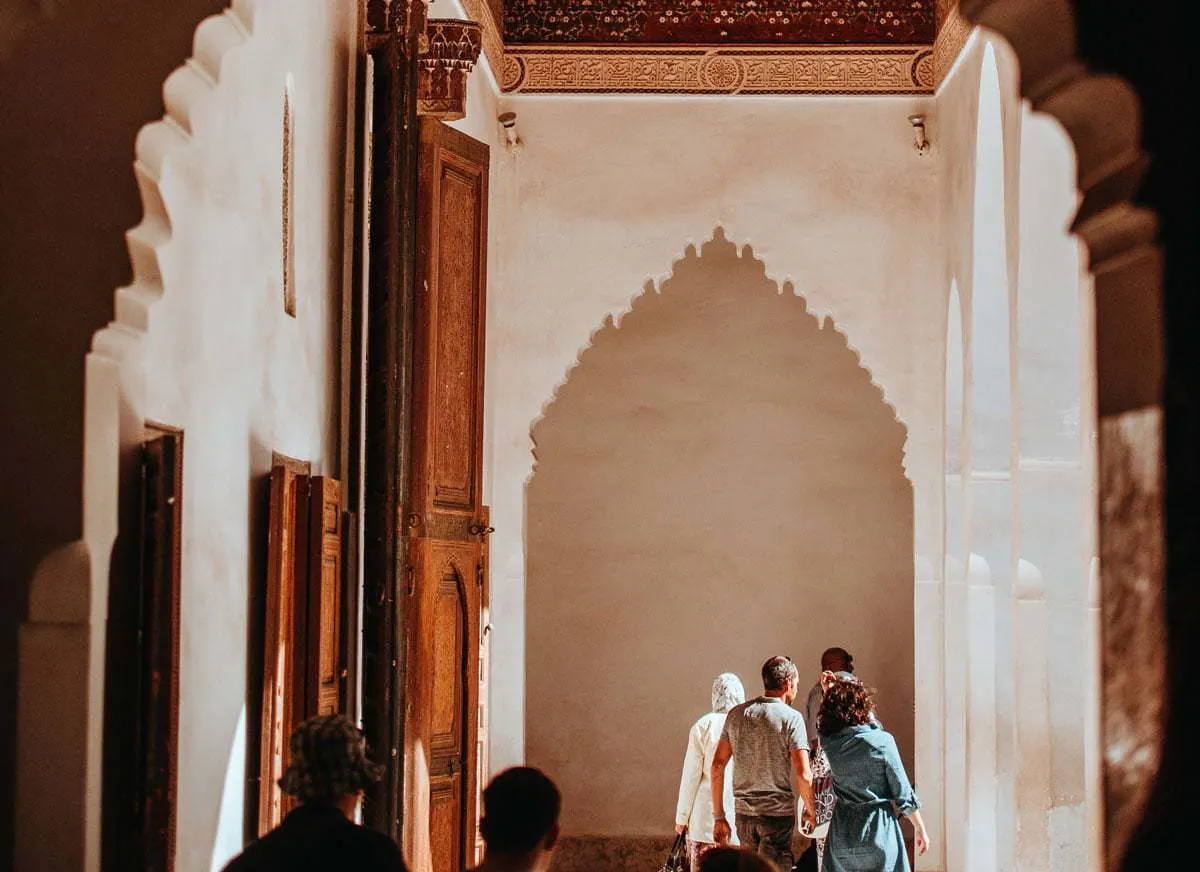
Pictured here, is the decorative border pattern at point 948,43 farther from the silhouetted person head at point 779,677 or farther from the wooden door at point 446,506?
the silhouetted person head at point 779,677

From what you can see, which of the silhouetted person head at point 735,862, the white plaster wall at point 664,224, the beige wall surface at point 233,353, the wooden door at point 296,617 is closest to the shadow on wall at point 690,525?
the white plaster wall at point 664,224

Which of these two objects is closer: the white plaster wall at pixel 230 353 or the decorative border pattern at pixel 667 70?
the white plaster wall at pixel 230 353

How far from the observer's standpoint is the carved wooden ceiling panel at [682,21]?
33.4ft

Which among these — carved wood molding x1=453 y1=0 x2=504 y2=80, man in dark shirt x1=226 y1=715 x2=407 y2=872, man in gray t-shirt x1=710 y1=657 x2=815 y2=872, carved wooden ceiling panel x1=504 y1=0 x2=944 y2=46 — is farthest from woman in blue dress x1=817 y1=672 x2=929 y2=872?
carved wooden ceiling panel x1=504 y1=0 x2=944 y2=46

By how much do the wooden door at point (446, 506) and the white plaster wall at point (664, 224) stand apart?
8.61ft

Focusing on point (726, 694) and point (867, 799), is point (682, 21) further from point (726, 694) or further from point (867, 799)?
point (867, 799)

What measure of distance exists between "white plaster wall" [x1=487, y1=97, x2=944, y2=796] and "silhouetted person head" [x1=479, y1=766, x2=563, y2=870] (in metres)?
6.95

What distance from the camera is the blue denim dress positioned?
5621 mm

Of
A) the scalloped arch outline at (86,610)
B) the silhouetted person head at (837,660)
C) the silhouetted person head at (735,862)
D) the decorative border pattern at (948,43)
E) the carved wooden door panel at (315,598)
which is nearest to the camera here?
the silhouetted person head at (735,862)

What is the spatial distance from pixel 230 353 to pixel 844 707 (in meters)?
2.28

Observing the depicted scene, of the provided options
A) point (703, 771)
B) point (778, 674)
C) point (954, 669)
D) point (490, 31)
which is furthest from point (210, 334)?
point (954, 669)

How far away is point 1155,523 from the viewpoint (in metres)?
2.12

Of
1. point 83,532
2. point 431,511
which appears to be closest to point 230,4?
point 83,532

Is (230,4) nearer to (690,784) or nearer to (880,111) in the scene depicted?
(690,784)
